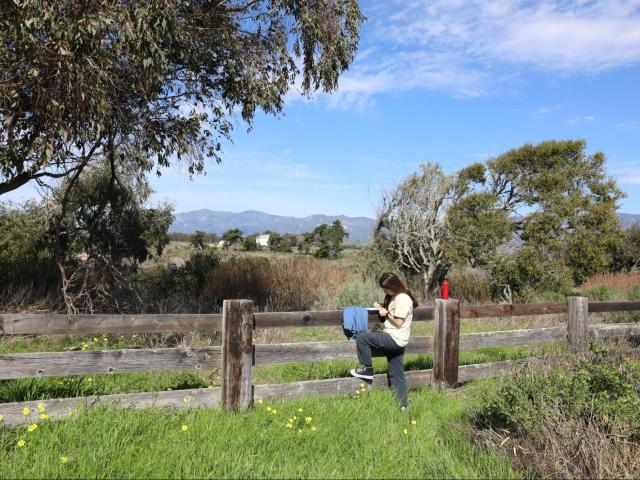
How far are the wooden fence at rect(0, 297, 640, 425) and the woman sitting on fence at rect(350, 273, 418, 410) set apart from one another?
240 millimetres

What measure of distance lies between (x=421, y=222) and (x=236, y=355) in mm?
14190

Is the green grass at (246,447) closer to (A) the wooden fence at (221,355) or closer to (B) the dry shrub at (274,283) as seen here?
(A) the wooden fence at (221,355)

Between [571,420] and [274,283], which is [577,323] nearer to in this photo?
[571,420]

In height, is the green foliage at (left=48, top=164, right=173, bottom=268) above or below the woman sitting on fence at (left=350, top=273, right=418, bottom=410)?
above

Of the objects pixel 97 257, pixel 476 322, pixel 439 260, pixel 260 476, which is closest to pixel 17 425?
pixel 260 476

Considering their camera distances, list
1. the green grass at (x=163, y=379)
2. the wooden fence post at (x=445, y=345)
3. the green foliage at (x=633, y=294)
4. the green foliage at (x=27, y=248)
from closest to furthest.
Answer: the green grass at (x=163, y=379) → the wooden fence post at (x=445, y=345) → the green foliage at (x=27, y=248) → the green foliage at (x=633, y=294)

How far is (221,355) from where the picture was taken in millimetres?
5148

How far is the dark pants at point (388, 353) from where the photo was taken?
5.57 m

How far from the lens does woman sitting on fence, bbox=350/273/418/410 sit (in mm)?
5562

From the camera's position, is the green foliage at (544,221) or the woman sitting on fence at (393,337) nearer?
the woman sitting on fence at (393,337)

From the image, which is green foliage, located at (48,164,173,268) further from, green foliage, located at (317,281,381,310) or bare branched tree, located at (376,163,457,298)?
bare branched tree, located at (376,163,457,298)

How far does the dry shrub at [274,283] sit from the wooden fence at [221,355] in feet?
23.0

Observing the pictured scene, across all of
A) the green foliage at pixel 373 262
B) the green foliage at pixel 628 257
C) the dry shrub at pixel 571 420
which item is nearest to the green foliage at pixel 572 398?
the dry shrub at pixel 571 420

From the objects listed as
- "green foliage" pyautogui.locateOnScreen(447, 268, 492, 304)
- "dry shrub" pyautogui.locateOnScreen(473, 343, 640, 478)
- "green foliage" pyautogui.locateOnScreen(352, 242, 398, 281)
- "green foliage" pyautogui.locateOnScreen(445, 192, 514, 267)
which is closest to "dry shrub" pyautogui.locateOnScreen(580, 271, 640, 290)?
"green foliage" pyautogui.locateOnScreen(447, 268, 492, 304)
